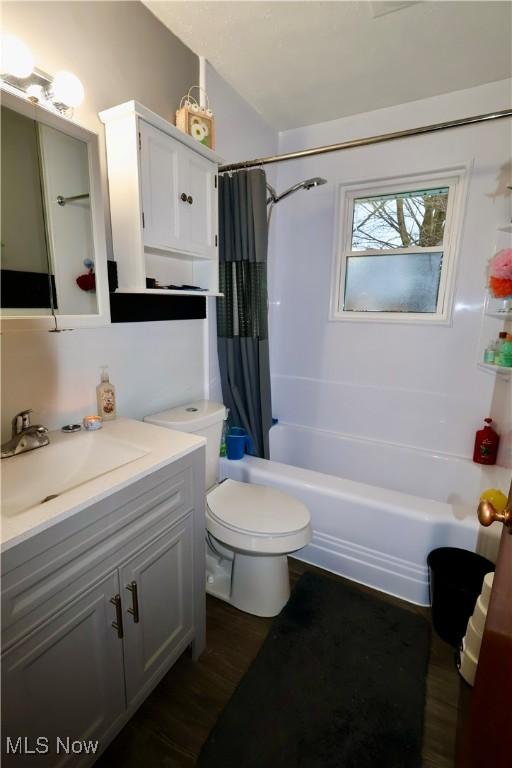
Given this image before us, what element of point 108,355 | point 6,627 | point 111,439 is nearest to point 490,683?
point 6,627

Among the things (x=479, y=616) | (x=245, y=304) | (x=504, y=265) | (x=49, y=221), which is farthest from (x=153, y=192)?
(x=479, y=616)

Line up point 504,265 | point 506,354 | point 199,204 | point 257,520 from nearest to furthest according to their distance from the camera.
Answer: point 257,520 → point 199,204 → point 504,265 → point 506,354

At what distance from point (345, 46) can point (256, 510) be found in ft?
7.03

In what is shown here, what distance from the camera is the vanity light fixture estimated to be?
0.98m

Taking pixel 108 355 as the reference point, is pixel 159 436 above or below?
below

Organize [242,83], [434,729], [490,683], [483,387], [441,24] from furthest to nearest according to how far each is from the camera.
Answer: [483,387], [242,83], [441,24], [434,729], [490,683]

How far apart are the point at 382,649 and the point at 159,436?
123 centimetres

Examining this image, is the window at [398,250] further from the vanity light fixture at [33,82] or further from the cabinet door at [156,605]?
the cabinet door at [156,605]

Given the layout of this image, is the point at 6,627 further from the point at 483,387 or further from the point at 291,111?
the point at 291,111

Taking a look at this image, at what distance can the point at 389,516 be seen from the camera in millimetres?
1638

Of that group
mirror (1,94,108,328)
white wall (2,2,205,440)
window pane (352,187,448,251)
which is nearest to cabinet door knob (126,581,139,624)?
white wall (2,2,205,440)

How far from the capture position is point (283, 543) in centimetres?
139

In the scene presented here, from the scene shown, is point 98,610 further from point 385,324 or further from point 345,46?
point 345,46

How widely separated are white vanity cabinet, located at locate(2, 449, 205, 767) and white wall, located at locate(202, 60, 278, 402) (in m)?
0.95
